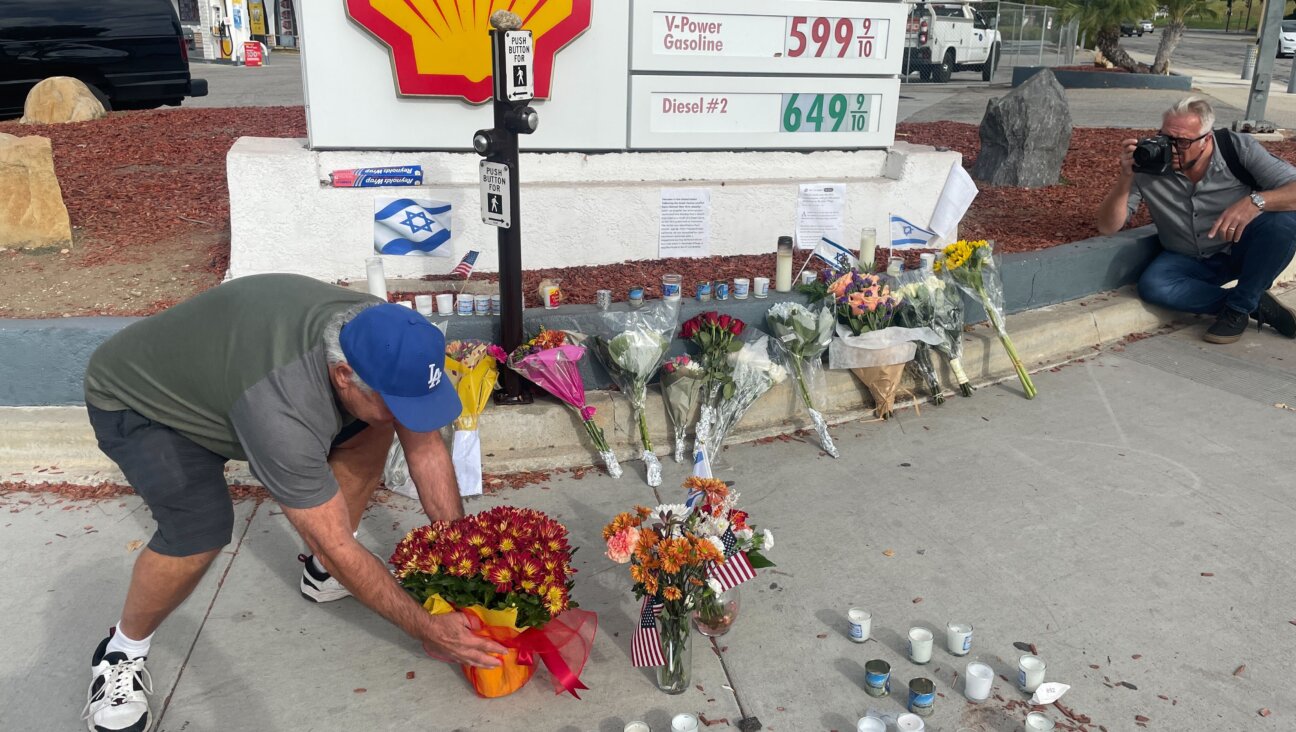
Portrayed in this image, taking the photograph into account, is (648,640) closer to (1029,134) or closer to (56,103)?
(1029,134)

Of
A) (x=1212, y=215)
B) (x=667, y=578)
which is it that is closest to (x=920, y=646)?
(x=667, y=578)

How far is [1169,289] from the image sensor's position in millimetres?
5957

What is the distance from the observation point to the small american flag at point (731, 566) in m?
2.97

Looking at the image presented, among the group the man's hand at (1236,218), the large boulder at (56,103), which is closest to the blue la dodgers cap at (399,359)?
the man's hand at (1236,218)

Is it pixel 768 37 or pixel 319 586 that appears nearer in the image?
pixel 319 586

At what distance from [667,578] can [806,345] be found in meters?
2.06

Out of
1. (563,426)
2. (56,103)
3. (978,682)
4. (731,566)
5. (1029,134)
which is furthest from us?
(56,103)

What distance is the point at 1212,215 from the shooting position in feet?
18.7

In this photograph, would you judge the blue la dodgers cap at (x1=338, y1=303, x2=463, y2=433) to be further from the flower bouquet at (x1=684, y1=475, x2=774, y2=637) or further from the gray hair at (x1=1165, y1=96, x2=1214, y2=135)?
the gray hair at (x1=1165, y1=96, x2=1214, y2=135)

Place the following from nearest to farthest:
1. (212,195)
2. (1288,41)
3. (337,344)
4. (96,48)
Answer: (337,344)
(212,195)
(96,48)
(1288,41)

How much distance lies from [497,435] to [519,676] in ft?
5.23

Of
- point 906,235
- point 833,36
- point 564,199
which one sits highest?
point 833,36

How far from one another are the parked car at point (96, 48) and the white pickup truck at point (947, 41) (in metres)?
15.3

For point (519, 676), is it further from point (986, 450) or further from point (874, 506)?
point (986, 450)
